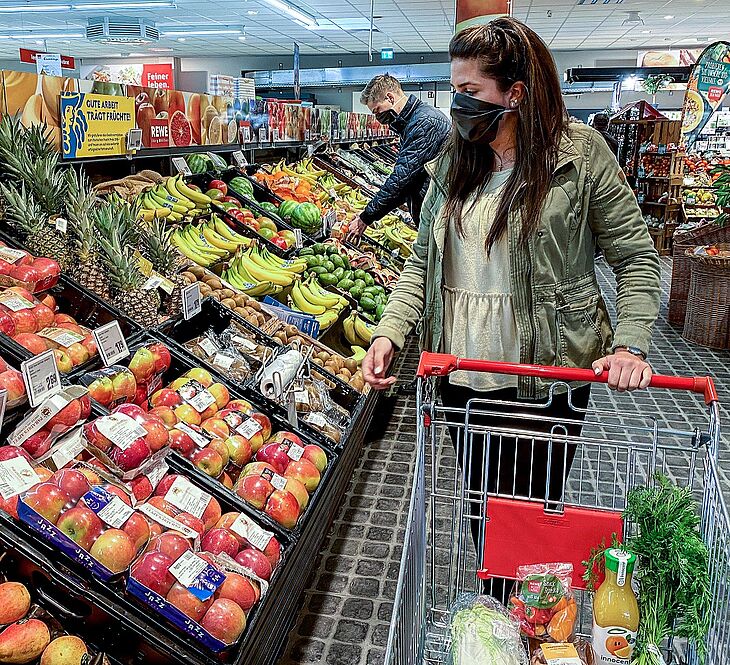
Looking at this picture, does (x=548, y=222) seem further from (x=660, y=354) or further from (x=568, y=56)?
(x=568, y=56)

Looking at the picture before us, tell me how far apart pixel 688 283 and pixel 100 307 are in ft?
17.7

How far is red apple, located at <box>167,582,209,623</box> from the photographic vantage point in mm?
1676

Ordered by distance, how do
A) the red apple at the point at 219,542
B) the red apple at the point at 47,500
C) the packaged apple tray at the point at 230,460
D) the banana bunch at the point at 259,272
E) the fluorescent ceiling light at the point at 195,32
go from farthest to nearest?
the fluorescent ceiling light at the point at 195,32 → the banana bunch at the point at 259,272 → the packaged apple tray at the point at 230,460 → the red apple at the point at 219,542 → the red apple at the point at 47,500

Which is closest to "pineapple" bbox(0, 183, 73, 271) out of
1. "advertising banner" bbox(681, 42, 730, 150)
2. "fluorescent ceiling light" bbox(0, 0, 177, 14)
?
"advertising banner" bbox(681, 42, 730, 150)

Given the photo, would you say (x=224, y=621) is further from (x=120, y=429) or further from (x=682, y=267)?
(x=682, y=267)

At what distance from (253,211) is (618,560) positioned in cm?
405

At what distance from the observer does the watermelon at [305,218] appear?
5152 mm

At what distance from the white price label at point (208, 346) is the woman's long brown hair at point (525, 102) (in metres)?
1.59

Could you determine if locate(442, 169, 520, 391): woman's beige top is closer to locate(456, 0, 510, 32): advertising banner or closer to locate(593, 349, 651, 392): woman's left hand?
locate(593, 349, 651, 392): woman's left hand

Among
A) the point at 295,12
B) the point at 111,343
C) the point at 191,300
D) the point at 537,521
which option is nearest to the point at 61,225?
the point at 191,300

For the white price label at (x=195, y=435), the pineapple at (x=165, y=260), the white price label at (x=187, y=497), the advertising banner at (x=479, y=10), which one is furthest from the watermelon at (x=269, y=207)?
the white price label at (x=187, y=497)

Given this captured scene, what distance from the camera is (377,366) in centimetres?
171

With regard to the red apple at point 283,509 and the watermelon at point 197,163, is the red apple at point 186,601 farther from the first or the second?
the watermelon at point 197,163

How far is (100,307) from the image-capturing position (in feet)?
8.71
